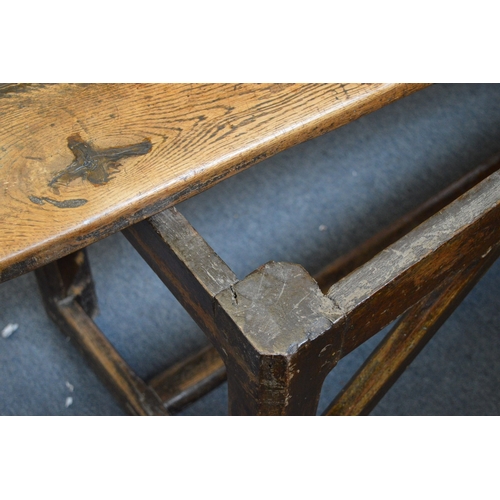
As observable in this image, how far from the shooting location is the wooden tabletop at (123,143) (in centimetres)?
69

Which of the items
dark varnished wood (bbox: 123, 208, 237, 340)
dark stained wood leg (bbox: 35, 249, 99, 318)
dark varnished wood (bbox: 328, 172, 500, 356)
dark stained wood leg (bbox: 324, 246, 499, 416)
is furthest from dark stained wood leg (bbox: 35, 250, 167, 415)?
dark varnished wood (bbox: 328, 172, 500, 356)

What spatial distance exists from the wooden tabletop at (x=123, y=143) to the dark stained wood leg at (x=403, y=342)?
0.30 m

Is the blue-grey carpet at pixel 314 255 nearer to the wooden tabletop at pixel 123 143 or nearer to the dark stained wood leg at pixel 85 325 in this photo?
the dark stained wood leg at pixel 85 325

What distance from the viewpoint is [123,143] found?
2.51 feet

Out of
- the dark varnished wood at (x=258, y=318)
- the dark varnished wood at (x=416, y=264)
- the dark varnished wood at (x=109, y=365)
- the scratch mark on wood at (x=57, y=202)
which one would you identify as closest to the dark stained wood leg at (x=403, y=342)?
the dark varnished wood at (x=416, y=264)

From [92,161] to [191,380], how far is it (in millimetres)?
692

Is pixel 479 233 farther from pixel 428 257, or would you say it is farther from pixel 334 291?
pixel 334 291

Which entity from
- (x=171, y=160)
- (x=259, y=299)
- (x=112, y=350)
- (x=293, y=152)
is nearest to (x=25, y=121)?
(x=171, y=160)

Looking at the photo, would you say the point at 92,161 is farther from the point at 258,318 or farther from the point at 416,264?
the point at 416,264

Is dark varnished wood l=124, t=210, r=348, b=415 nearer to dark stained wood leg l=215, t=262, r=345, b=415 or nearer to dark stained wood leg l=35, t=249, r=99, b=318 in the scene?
dark stained wood leg l=215, t=262, r=345, b=415

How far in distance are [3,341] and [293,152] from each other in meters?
0.93

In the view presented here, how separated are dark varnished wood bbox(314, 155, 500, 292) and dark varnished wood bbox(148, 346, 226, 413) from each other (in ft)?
0.92

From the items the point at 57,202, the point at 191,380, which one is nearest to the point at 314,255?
the point at 191,380

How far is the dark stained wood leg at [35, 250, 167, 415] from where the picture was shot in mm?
1260
